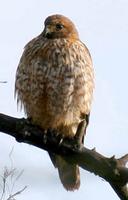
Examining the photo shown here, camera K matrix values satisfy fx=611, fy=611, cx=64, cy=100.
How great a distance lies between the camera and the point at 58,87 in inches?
223

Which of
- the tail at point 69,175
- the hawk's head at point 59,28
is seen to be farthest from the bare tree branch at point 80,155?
the hawk's head at point 59,28

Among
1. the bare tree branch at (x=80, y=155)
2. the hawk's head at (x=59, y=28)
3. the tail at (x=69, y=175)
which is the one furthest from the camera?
the hawk's head at (x=59, y=28)

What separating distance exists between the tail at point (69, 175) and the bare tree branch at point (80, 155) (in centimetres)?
117

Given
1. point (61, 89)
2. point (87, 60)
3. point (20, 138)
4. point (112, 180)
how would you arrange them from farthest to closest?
point (87, 60) → point (61, 89) → point (20, 138) → point (112, 180)

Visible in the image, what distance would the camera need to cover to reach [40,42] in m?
6.32

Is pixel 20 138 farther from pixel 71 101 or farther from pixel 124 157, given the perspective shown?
pixel 71 101

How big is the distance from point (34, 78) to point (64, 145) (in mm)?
1527

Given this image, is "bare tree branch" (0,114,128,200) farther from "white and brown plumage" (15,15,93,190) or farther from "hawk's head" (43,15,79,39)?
"hawk's head" (43,15,79,39)

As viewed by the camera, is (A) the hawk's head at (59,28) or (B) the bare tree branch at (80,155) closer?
(B) the bare tree branch at (80,155)

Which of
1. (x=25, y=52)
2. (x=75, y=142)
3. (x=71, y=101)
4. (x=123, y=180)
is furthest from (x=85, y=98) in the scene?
(x=123, y=180)

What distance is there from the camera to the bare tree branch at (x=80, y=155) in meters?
3.97

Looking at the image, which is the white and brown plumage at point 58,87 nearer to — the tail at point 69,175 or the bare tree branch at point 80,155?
the tail at point 69,175

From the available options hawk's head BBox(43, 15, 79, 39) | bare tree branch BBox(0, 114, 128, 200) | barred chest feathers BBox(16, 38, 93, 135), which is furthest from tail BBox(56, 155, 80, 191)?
hawk's head BBox(43, 15, 79, 39)

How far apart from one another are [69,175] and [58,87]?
2.86 ft
